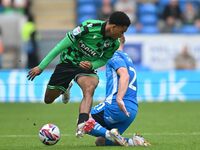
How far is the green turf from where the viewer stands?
1058cm

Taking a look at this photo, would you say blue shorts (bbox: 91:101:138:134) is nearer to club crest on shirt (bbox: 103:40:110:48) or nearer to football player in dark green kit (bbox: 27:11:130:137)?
football player in dark green kit (bbox: 27:11:130:137)

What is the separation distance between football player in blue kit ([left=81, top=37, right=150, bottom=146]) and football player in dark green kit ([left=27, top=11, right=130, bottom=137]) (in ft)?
0.65

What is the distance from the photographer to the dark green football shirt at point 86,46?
10648 mm

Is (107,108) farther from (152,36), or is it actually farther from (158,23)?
(158,23)

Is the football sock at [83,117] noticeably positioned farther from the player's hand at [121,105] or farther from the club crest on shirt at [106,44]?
the club crest on shirt at [106,44]

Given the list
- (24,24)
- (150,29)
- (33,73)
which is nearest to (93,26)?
(33,73)

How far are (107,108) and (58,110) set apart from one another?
7.53 metres

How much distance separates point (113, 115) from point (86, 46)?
45.5 inches

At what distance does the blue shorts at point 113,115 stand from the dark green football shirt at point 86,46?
2.49 feet

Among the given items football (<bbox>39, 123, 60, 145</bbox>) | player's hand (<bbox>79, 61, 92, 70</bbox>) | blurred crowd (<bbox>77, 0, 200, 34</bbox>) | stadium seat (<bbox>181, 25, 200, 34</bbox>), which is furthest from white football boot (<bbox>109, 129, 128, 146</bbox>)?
stadium seat (<bbox>181, 25, 200, 34</bbox>)

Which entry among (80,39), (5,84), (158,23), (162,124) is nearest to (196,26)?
(158,23)

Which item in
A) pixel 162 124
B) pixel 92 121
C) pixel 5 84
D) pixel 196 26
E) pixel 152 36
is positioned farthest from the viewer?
pixel 196 26

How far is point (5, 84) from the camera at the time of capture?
20.1 meters

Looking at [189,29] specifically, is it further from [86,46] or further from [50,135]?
[50,135]
